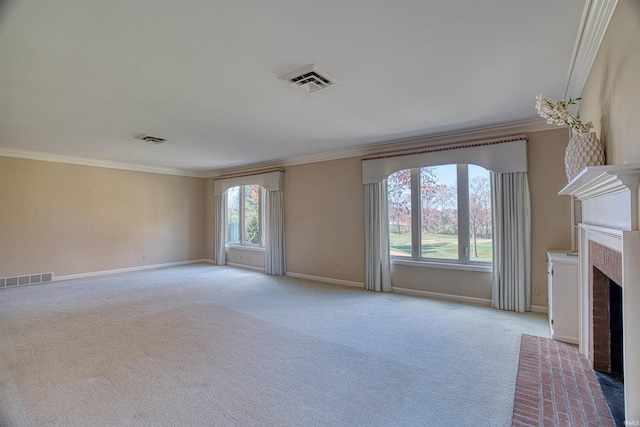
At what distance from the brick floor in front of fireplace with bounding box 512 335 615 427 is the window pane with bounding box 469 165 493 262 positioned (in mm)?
1761

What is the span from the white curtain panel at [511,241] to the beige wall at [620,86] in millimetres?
2030

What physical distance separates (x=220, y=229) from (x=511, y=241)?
672cm

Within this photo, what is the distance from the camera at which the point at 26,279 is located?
5789 millimetres

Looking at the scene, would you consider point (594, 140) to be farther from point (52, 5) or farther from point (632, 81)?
point (52, 5)

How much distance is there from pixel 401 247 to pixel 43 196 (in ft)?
23.1

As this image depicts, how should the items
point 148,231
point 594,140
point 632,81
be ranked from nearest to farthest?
point 632,81 → point 594,140 → point 148,231

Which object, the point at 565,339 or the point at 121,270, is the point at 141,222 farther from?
the point at 565,339

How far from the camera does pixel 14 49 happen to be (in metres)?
2.23

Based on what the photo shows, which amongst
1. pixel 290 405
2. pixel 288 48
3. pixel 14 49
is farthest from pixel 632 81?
pixel 14 49

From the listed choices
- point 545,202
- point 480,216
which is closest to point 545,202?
point 545,202

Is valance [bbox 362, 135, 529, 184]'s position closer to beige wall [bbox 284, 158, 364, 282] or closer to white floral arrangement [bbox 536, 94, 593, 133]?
beige wall [bbox 284, 158, 364, 282]

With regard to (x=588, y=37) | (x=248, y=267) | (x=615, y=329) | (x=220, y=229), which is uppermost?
(x=588, y=37)

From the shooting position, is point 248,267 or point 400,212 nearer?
point 400,212

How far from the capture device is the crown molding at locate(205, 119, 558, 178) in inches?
163
